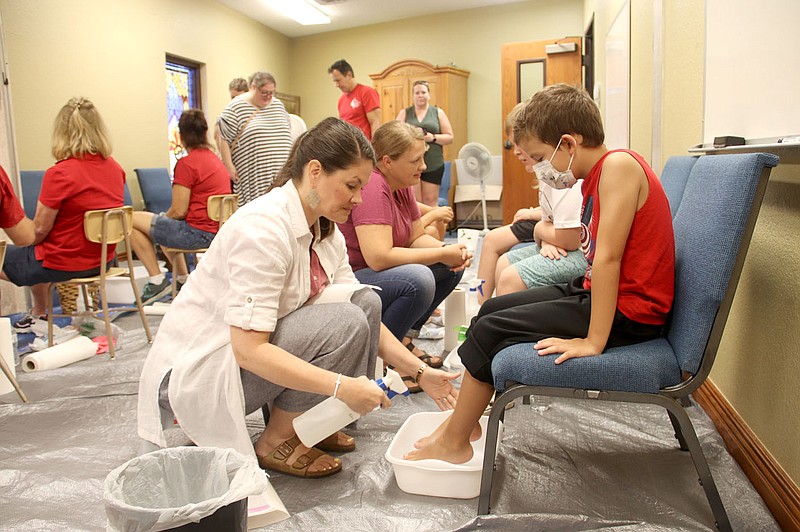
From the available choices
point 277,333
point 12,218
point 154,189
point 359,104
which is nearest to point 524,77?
point 359,104

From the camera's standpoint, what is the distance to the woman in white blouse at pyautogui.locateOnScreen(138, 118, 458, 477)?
1465 millimetres

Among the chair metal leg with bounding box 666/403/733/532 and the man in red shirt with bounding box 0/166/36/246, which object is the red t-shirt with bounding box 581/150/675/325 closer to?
the chair metal leg with bounding box 666/403/733/532

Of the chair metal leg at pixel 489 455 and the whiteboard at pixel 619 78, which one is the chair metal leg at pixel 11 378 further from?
the whiteboard at pixel 619 78

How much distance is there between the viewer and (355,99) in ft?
17.3

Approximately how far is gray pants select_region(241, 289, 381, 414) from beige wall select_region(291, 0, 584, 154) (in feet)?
21.9

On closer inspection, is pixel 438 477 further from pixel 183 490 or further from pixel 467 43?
pixel 467 43

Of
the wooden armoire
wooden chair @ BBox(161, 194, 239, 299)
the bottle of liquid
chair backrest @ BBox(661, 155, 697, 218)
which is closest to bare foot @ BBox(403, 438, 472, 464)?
the bottle of liquid

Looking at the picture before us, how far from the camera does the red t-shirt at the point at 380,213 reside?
2.28 metres

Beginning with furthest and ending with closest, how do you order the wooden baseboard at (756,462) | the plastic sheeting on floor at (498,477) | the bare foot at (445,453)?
the bare foot at (445,453) → the plastic sheeting on floor at (498,477) → the wooden baseboard at (756,462)

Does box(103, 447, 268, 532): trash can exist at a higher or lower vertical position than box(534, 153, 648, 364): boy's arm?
lower

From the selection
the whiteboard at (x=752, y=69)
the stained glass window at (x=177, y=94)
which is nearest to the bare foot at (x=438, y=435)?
the whiteboard at (x=752, y=69)

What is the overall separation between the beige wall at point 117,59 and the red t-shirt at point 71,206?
2.38 m

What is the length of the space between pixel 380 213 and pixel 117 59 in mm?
4605

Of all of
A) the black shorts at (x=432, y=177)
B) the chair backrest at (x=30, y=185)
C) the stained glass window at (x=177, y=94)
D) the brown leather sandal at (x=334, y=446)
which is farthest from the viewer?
the stained glass window at (x=177, y=94)
